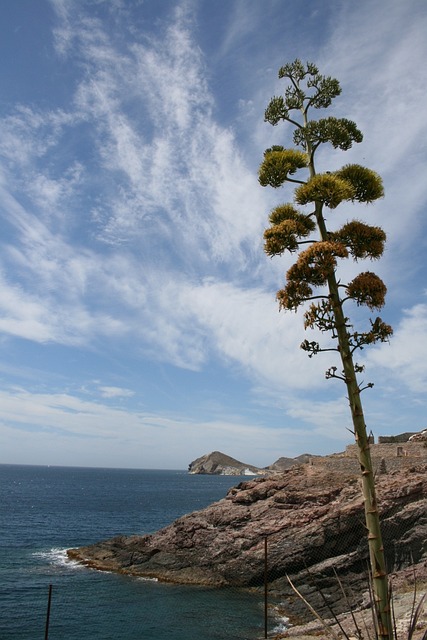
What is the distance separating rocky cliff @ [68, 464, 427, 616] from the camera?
106 ft

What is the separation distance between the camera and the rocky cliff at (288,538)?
32.2m

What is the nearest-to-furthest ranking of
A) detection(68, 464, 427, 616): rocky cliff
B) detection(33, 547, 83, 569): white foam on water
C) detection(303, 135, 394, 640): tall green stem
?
1. detection(303, 135, 394, 640): tall green stem
2. detection(68, 464, 427, 616): rocky cliff
3. detection(33, 547, 83, 569): white foam on water

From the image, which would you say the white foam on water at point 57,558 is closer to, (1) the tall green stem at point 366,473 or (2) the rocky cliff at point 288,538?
(2) the rocky cliff at point 288,538

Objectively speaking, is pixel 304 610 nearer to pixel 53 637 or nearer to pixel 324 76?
pixel 53 637

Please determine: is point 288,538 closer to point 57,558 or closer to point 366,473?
point 57,558

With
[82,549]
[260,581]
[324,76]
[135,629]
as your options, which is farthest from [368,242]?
[82,549]

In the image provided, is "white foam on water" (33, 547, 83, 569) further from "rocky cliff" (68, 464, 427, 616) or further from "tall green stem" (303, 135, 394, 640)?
"tall green stem" (303, 135, 394, 640)

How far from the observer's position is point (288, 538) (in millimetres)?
36281

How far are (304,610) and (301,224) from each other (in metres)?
31.2

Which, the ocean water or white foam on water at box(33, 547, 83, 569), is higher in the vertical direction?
the ocean water

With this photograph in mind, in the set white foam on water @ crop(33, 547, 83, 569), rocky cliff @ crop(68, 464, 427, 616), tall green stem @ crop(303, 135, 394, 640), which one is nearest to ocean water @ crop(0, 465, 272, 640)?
white foam on water @ crop(33, 547, 83, 569)

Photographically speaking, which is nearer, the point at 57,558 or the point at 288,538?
the point at 288,538

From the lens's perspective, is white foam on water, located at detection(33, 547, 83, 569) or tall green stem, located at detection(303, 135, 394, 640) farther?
white foam on water, located at detection(33, 547, 83, 569)

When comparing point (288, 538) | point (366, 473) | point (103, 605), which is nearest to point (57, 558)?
point (103, 605)
